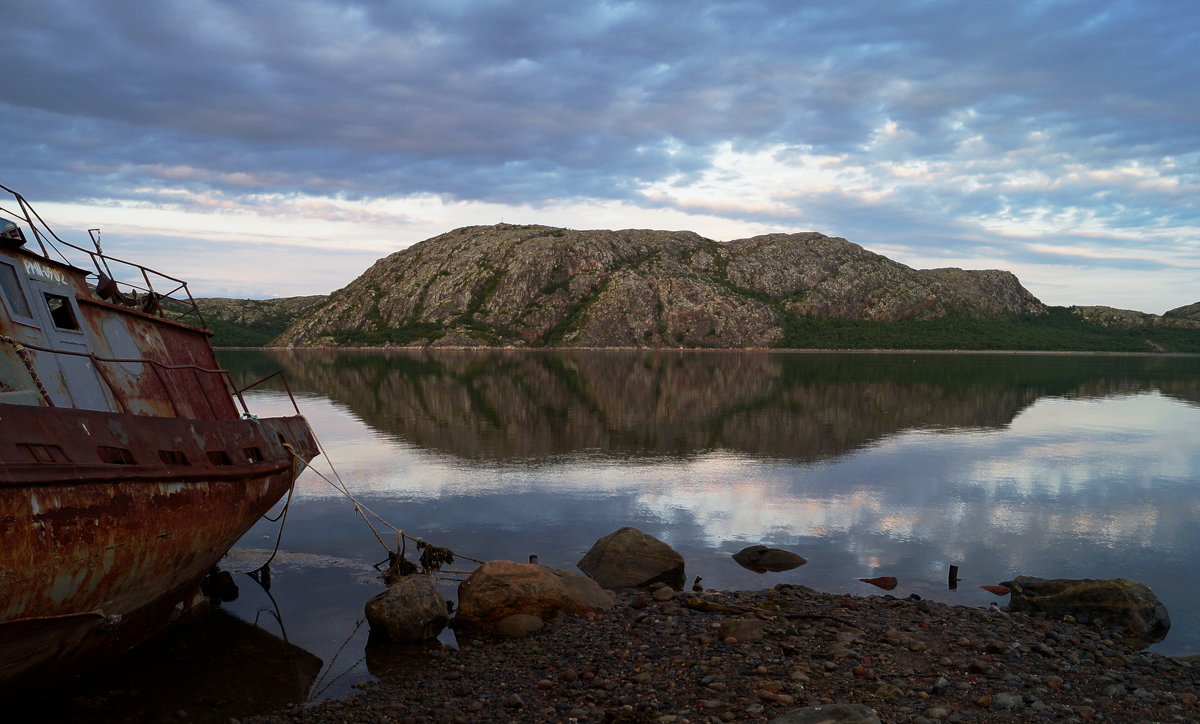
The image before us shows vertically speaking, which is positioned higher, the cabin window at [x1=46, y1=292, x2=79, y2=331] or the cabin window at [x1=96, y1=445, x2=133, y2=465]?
the cabin window at [x1=46, y1=292, x2=79, y2=331]

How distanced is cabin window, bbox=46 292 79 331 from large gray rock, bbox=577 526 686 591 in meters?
13.1

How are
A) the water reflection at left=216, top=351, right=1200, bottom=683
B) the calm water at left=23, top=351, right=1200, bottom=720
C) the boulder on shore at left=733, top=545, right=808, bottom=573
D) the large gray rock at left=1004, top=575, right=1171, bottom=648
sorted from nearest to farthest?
the large gray rock at left=1004, top=575, right=1171, bottom=648
the calm water at left=23, top=351, right=1200, bottom=720
the boulder on shore at left=733, top=545, right=808, bottom=573
the water reflection at left=216, top=351, right=1200, bottom=683

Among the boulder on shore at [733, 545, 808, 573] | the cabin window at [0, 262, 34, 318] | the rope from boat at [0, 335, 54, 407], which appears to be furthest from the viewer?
the boulder on shore at [733, 545, 808, 573]

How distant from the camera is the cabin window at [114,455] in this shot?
12289 mm

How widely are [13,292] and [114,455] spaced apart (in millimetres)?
3948

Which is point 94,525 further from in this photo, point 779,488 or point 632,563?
point 779,488

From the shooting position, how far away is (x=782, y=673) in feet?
41.8

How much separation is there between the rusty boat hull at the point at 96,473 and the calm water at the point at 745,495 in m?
3.20

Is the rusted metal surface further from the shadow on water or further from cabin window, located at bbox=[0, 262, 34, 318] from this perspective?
cabin window, located at bbox=[0, 262, 34, 318]

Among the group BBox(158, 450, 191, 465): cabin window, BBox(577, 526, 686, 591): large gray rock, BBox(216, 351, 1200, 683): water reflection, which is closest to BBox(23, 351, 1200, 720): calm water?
BBox(216, 351, 1200, 683): water reflection

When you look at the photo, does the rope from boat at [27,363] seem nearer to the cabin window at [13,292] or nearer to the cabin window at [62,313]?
the cabin window at [13,292]

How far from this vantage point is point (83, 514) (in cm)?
1147

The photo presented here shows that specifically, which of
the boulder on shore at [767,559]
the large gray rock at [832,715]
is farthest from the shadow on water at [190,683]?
the boulder on shore at [767,559]

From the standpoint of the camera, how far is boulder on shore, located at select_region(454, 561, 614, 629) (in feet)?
52.9
